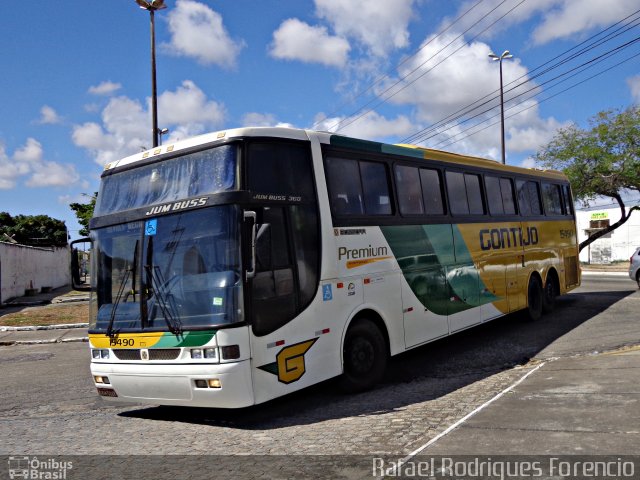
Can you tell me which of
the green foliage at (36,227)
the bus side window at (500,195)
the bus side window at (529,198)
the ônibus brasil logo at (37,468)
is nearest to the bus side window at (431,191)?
the bus side window at (500,195)

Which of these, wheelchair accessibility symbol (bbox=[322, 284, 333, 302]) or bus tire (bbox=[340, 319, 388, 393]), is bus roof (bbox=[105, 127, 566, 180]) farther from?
bus tire (bbox=[340, 319, 388, 393])

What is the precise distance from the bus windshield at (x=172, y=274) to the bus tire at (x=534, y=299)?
878cm

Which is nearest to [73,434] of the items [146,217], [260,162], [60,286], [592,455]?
[146,217]

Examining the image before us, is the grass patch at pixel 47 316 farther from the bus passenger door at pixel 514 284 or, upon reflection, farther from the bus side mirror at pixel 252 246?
the bus side mirror at pixel 252 246

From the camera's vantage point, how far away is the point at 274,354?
634cm

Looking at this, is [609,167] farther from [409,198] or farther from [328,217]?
[328,217]

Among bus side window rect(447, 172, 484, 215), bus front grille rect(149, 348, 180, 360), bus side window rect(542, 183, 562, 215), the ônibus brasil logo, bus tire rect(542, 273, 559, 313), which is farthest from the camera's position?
bus side window rect(542, 183, 562, 215)

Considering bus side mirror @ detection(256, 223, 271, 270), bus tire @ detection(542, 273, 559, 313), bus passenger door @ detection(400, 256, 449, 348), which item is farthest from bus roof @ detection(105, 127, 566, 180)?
bus tire @ detection(542, 273, 559, 313)

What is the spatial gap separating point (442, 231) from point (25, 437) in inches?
257

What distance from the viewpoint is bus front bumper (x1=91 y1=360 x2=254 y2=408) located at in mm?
5961

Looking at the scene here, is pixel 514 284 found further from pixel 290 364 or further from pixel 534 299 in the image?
pixel 290 364

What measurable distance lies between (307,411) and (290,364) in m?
0.80

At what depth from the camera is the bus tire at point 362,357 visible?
745cm

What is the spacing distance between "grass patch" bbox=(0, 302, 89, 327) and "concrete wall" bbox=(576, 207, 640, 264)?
4006 centimetres
